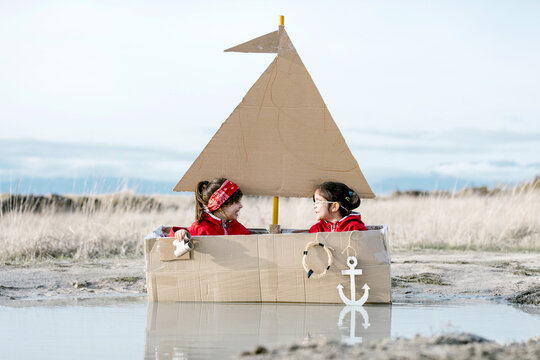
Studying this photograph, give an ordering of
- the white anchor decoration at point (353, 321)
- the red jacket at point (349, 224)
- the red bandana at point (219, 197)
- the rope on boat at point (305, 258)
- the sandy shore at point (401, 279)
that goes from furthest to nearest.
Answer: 1. the sandy shore at point (401, 279)
2. the red bandana at point (219, 197)
3. the red jacket at point (349, 224)
4. the rope on boat at point (305, 258)
5. the white anchor decoration at point (353, 321)

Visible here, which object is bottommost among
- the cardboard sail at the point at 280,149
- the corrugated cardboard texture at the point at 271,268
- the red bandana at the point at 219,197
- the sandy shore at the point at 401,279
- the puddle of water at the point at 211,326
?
the puddle of water at the point at 211,326

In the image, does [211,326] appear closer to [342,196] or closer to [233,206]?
[233,206]

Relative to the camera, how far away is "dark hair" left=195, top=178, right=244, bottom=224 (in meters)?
5.70

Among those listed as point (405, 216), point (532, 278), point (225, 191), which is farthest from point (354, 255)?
point (405, 216)

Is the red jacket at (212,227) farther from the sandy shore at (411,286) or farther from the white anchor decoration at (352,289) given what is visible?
the white anchor decoration at (352,289)

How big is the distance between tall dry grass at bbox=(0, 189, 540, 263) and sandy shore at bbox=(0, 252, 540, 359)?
0.82 meters

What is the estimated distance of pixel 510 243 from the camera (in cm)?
1120

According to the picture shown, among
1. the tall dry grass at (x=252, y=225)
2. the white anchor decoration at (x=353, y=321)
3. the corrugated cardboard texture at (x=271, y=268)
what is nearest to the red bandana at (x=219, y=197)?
the corrugated cardboard texture at (x=271, y=268)

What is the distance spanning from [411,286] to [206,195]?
208 centimetres

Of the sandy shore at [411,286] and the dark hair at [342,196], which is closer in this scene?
the sandy shore at [411,286]

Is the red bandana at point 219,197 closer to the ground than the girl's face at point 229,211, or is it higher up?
higher up

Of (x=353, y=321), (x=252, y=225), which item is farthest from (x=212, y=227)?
(x=252, y=225)

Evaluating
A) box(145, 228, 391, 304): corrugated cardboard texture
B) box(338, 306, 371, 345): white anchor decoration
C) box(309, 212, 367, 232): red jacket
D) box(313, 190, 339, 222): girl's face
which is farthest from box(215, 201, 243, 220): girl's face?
box(338, 306, 371, 345): white anchor decoration

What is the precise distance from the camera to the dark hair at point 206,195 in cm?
570
